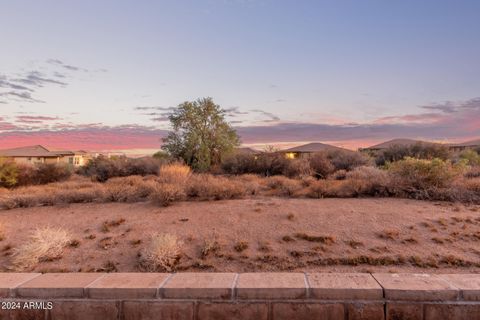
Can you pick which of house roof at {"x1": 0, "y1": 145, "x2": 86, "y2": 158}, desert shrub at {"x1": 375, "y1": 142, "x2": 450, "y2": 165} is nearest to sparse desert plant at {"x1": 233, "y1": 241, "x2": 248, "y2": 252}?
desert shrub at {"x1": 375, "y1": 142, "x2": 450, "y2": 165}

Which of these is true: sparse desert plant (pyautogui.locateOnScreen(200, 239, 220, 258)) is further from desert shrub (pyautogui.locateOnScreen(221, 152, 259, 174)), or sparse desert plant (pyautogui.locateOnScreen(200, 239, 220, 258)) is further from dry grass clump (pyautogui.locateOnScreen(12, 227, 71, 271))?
desert shrub (pyautogui.locateOnScreen(221, 152, 259, 174))

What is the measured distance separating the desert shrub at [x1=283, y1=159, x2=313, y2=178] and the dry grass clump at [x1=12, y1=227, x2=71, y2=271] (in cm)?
931

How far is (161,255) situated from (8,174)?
14082mm

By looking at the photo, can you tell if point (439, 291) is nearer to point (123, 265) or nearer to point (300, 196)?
point (123, 265)

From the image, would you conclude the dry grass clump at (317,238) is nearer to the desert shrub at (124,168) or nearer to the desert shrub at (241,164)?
the desert shrub at (241,164)

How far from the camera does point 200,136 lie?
72.5 feet

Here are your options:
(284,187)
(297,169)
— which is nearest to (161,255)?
(284,187)

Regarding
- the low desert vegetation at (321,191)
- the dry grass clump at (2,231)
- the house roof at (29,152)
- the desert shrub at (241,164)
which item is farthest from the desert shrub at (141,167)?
the house roof at (29,152)

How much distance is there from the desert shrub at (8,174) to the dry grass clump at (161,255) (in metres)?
13.1

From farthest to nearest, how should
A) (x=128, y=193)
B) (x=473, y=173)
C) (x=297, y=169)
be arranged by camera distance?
(x=297, y=169), (x=473, y=173), (x=128, y=193)

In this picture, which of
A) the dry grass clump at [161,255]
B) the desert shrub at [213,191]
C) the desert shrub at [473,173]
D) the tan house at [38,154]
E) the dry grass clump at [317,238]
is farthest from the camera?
the tan house at [38,154]

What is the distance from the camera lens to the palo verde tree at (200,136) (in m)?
21.7

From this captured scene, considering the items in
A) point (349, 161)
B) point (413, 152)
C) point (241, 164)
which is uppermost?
point (413, 152)

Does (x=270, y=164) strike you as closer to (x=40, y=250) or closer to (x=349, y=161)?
(x=349, y=161)
